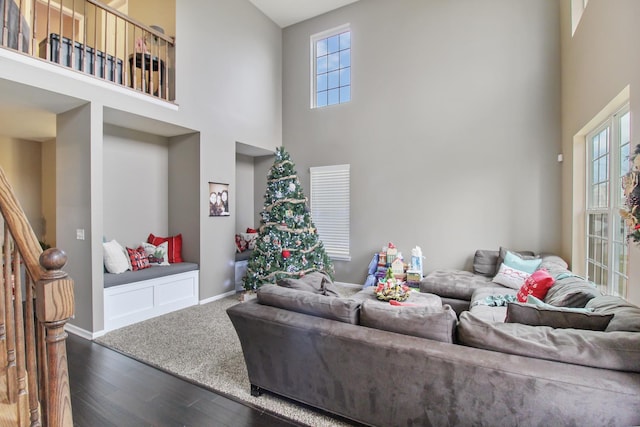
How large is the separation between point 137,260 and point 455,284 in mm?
4255

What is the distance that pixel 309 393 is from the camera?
2125 mm

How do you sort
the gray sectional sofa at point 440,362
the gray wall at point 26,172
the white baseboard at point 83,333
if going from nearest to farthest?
the gray sectional sofa at point 440,362, the white baseboard at point 83,333, the gray wall at point 26,172

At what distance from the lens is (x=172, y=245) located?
15.8 feet

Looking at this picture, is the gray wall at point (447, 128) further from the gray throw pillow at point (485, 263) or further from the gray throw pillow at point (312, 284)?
the gray throw pillow at point (312, 284)

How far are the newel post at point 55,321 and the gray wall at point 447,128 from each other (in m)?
4.78

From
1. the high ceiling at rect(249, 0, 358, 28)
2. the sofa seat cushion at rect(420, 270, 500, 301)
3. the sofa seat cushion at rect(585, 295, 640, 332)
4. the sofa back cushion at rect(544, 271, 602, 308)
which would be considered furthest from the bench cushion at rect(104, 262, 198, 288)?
the high ceiling at rect(249, 0, 358, 28)

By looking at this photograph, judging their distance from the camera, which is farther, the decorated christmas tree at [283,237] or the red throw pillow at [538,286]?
the decorated christmas tree at [283,237]

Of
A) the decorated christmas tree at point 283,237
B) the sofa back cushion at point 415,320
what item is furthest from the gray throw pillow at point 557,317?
the decorated christmas tree at point 283,237

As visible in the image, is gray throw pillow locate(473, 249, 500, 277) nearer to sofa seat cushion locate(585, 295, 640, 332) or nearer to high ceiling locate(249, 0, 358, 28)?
sofa seat cushion locate(585, 295, 640, 332)

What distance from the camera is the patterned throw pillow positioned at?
4.21 meters

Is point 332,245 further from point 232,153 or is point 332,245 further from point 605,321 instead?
point 605,321

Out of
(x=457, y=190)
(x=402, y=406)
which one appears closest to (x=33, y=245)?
(x=402, y=406)

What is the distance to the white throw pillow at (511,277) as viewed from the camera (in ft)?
12.3

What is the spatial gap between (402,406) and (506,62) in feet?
16.0
